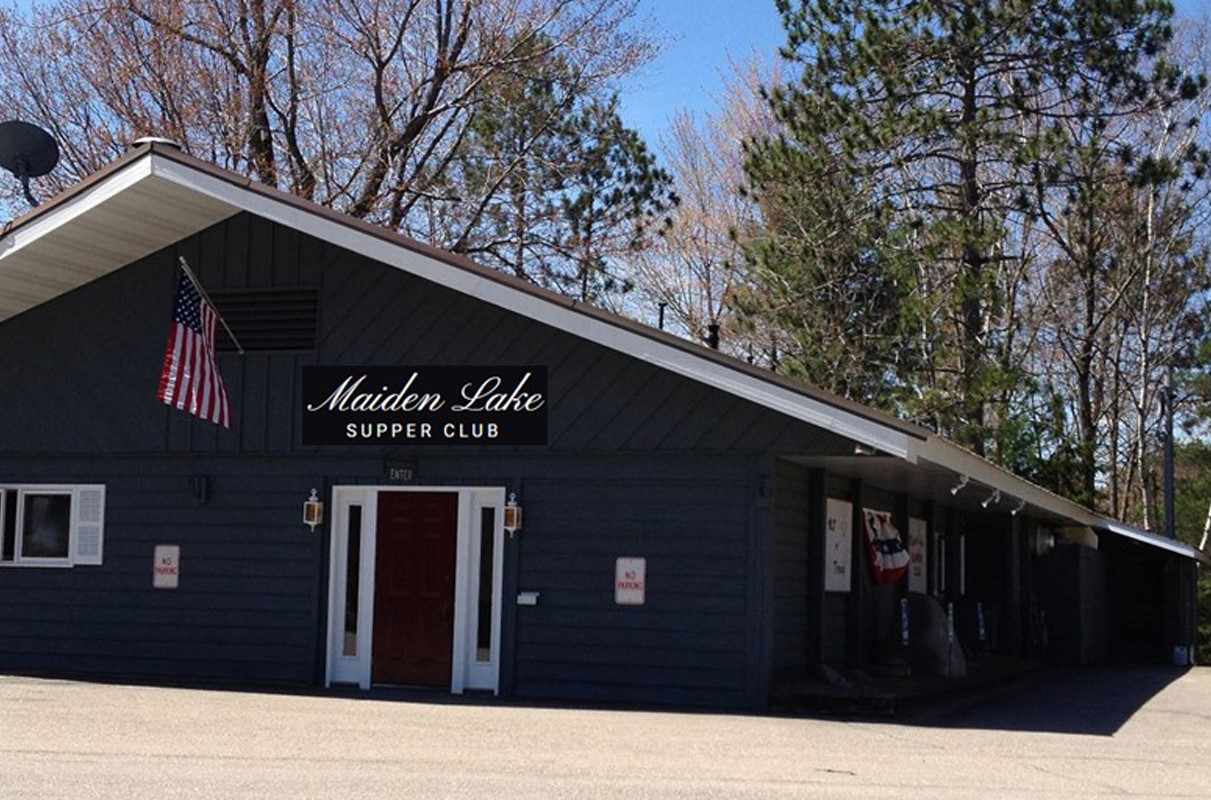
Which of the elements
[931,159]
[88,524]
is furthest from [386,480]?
[931,159]

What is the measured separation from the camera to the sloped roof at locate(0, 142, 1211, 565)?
44.7 ft

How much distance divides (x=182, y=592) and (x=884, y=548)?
24.8 ft

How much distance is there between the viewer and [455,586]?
15148mm

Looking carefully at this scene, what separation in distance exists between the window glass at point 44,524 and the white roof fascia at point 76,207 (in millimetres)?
2717

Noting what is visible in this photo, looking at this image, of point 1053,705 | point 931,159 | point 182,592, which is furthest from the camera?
point 931,159

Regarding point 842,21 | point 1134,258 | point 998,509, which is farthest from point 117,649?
point 1134,258

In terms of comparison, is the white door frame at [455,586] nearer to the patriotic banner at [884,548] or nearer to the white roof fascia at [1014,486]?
the white roof fascia at [1014,486]

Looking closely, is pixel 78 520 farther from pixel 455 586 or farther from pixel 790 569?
pixel 790 569

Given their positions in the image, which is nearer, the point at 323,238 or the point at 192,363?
the point at 323,238

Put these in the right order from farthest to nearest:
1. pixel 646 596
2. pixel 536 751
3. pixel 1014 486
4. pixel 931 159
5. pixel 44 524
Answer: pixel 931 159 < pixel 1014 486 < pixel 44 524 < pixel 646 596 < pixel 536 751

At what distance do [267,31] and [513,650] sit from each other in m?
14.6

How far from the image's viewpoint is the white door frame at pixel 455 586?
1504cm

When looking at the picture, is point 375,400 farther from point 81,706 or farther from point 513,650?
point 81,706

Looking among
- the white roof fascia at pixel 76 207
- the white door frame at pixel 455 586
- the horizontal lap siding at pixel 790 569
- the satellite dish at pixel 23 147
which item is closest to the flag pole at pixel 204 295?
the white roof fascia at pixel 76 207
